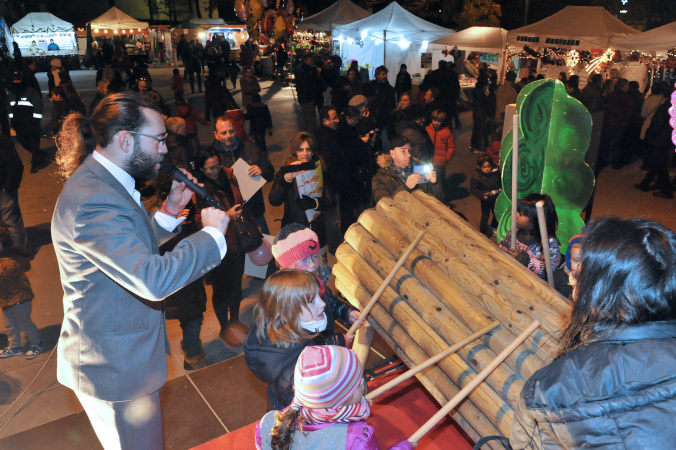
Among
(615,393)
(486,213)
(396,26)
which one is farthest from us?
(396,26)

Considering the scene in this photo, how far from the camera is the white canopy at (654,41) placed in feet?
30.9

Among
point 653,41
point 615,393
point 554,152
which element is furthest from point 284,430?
point 653,41

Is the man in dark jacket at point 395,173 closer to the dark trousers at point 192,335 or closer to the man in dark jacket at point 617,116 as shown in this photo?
the dark trousers at point 192,335

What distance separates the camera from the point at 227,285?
183 inches

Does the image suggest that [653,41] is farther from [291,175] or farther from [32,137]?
[32,137]

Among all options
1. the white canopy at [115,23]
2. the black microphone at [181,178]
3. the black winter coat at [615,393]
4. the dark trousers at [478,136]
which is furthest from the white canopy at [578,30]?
the white canopy at [115,23]

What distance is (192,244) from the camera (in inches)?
83.0

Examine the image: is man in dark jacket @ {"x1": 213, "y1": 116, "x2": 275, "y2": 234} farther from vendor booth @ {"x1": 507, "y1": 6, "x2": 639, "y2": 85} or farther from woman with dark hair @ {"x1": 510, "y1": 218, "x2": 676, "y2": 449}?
vendor booth @ {"x1": 507, "y1": 6, "x2": 639, "y2": 85}

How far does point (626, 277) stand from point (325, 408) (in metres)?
1.14

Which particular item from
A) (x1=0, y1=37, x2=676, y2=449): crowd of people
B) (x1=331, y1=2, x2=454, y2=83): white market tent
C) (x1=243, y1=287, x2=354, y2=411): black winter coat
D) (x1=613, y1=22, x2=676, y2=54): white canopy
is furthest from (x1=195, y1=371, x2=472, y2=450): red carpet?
(x1=331, y1=2, x2=454, y2=83): white market tent

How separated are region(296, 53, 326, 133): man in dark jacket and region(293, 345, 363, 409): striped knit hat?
980cm

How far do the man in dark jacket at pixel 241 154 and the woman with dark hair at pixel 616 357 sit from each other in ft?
12.4

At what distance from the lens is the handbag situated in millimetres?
4297

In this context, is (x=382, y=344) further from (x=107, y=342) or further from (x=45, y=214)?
(x=45, y=214)
